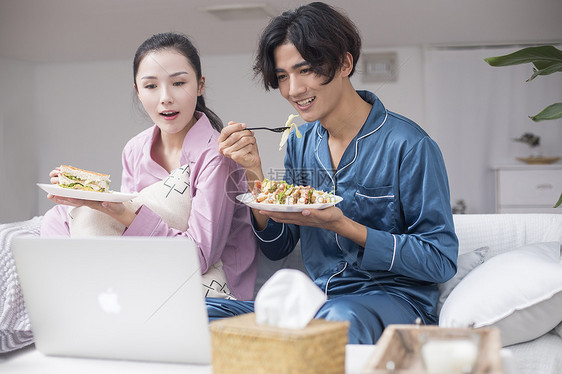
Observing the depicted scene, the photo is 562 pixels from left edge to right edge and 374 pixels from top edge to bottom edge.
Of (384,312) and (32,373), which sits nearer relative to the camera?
(32,373)

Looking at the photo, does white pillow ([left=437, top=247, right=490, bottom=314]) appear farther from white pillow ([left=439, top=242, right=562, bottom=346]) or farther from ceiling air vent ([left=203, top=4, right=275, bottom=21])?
A: ceiling air vent ([left=203, top=4, right=275, bottom=21])

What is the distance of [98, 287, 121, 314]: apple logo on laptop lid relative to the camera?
884 mm

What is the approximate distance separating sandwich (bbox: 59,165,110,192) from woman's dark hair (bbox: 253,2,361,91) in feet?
1.74

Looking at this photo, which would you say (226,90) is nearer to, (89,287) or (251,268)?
(251,268)

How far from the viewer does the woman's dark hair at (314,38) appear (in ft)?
4.86

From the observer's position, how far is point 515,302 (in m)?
1.34

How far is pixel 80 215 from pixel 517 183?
453cm

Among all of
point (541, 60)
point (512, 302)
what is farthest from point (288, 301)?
point (541, 60)

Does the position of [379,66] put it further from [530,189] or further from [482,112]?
[482,112]

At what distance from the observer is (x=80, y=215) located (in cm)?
157

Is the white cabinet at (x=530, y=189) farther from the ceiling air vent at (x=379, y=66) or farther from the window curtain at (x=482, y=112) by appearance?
the ceiling air vent at (x=379, y=66)

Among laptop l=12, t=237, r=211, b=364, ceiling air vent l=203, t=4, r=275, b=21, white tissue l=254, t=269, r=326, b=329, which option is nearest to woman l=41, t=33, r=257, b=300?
laptop l=12, t=237, r=211, b=364

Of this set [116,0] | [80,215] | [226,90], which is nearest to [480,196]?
[116,0]

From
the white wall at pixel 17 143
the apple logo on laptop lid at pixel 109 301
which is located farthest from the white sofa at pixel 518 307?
the white wall at pixel 17 143
